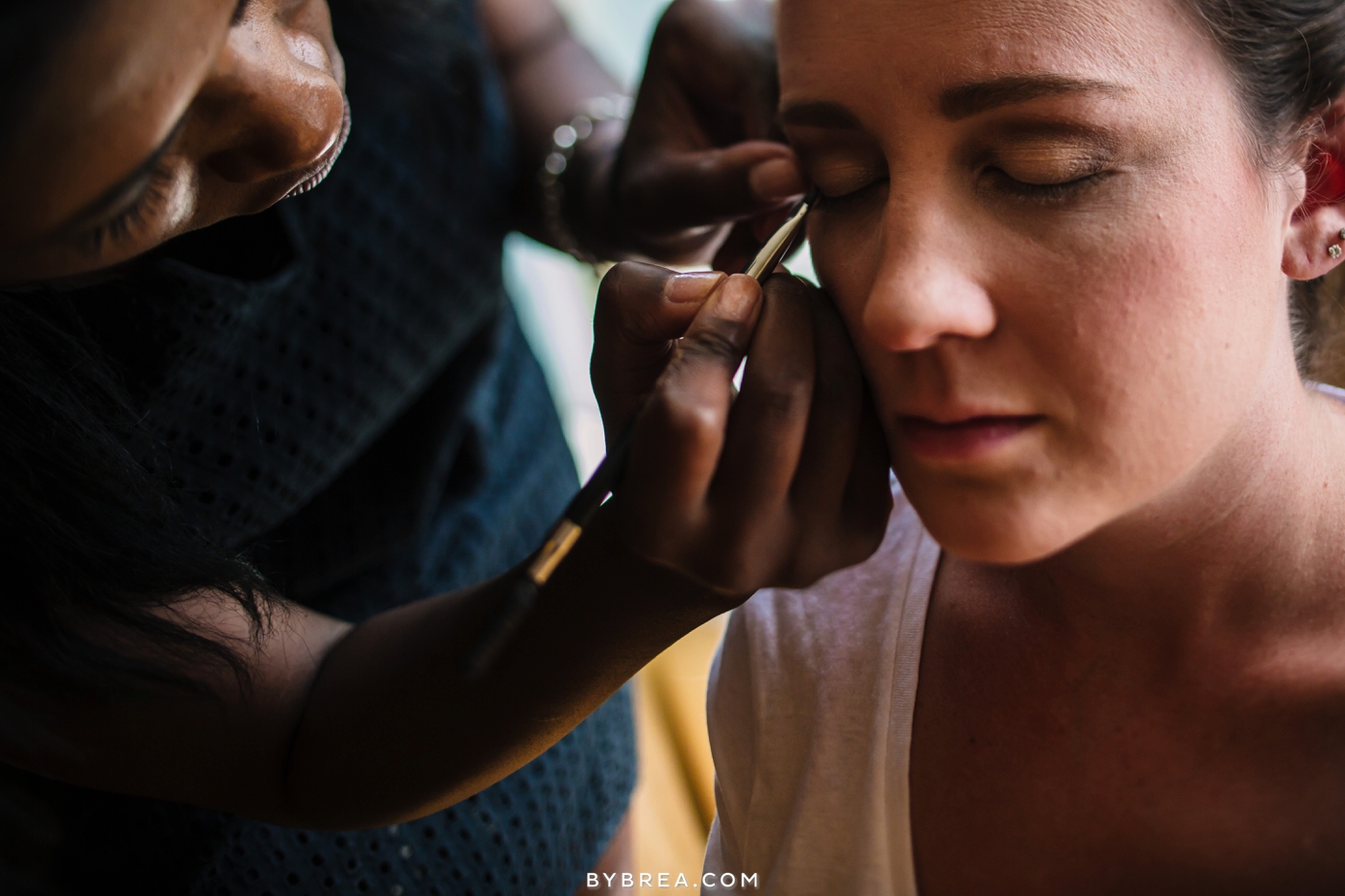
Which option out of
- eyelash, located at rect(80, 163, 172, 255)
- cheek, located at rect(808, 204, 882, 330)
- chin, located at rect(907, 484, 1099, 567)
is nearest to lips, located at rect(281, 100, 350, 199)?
eyelash, located at rect(80, 163, 172, 255)

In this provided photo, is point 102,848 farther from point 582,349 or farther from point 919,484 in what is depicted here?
point 582,349

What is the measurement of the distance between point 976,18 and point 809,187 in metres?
0.21

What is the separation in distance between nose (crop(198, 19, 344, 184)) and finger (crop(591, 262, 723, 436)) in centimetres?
21

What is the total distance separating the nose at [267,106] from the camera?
0.56 meters

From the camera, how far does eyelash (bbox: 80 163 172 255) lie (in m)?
0.53

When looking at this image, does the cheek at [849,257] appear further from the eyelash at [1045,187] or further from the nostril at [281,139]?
the nostril at [281,139]

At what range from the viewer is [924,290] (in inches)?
24.7

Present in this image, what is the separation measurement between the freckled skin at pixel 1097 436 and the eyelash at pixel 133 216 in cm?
42

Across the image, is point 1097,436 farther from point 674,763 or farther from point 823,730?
point 674,763

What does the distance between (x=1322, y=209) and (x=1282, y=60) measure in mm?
113

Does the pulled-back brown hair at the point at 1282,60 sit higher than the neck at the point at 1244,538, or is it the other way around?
the pulled-back brown hair at the point at 1282,60

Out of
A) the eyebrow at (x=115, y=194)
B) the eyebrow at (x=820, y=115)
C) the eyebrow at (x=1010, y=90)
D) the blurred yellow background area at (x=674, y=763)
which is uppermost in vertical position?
the eyebrow at (x=115, y=194)

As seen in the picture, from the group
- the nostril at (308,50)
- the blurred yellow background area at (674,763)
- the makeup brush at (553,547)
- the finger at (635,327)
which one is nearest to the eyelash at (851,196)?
the finger at (635,327)

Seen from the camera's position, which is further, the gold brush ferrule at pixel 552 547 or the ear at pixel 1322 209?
the ear at pixel 1322 209
